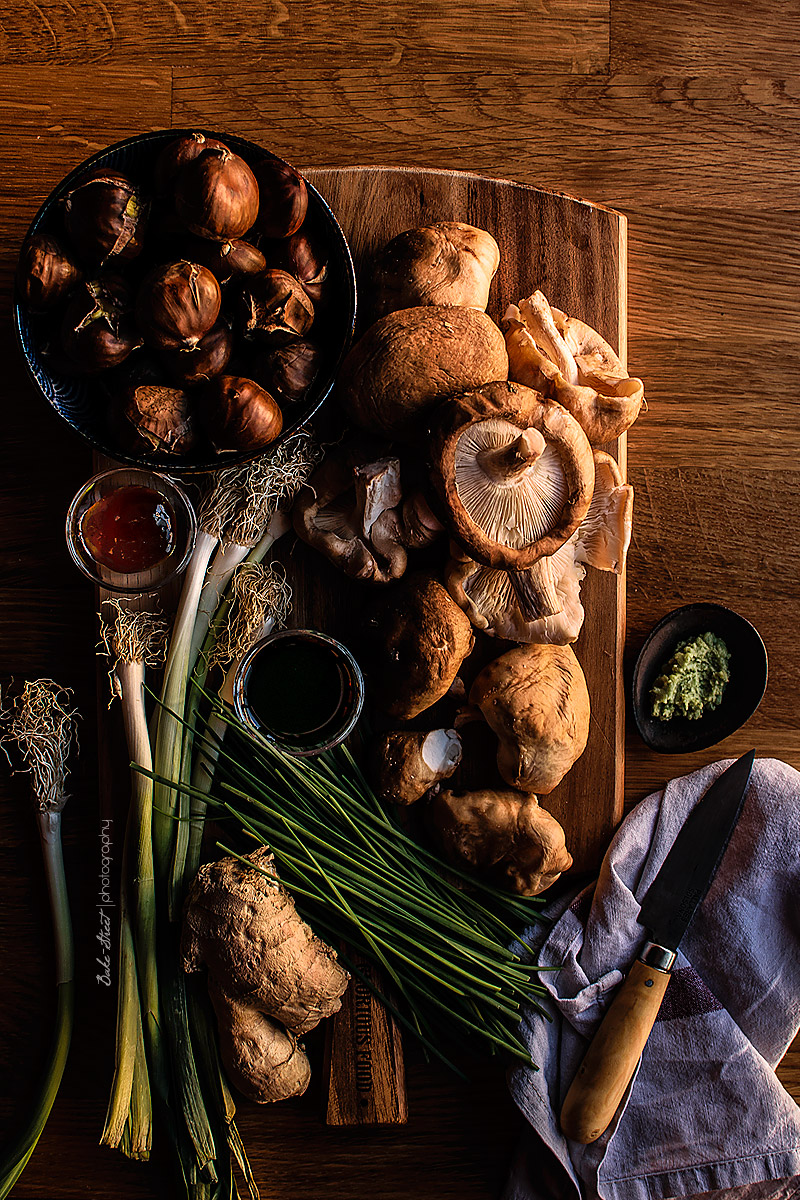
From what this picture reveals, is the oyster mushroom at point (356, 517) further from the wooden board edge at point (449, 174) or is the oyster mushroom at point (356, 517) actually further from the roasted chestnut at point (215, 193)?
the wooden board edge at point (449, 174)

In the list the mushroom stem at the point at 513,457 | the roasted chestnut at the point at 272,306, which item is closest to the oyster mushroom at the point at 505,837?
the mushroom stem at the point at 513,457

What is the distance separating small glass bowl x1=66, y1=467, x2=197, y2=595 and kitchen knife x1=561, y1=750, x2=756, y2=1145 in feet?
4.08

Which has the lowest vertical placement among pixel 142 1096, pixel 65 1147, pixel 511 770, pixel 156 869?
pixel 65 1147

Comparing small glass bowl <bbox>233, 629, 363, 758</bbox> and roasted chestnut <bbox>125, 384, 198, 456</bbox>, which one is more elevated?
roasted chestnut <bbox>125, 384, 198, 456</bbox>

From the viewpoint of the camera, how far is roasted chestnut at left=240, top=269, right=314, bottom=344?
5.14 ft

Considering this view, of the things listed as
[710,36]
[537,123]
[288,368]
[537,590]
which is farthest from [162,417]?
[710,36]

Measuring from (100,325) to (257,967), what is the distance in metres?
1.25

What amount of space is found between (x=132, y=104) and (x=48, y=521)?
998 mm

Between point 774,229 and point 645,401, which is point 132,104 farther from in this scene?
point 774,229

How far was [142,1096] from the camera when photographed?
68.2 inches

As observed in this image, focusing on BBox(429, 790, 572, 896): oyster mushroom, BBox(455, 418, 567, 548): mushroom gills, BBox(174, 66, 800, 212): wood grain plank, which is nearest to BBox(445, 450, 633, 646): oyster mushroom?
BBox(455, 418, 567, 548): mushroom gills

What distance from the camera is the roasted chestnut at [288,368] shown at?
1615 mm

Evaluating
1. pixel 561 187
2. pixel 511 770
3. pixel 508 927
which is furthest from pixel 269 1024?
pixel 561 187

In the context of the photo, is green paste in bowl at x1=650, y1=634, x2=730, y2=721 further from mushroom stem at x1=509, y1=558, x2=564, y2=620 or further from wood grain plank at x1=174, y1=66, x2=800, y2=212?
wood grain plank at x1=174, y1=66, x2=800, y2=212
